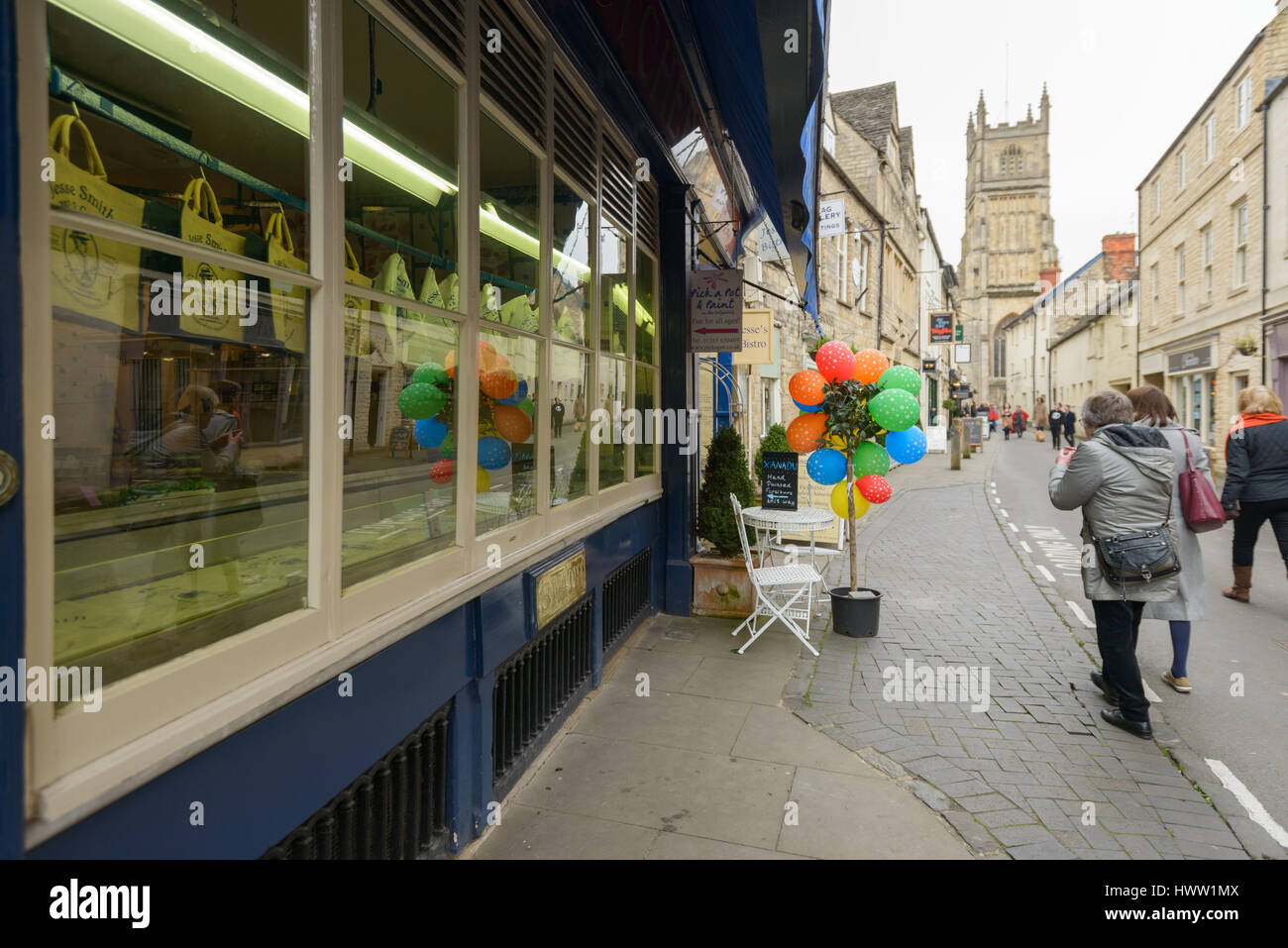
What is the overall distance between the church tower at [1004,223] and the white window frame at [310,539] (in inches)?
2866

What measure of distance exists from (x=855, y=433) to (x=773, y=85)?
298 centimetres

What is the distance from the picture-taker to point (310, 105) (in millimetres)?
2207

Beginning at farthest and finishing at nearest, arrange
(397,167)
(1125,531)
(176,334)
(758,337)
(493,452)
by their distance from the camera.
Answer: (758,337)
(1125,531)
(493,452)
(397,167)
(176,334)

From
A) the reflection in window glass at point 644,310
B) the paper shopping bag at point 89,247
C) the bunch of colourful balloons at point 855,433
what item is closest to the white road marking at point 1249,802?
the bunch of colourful balloons at point 855,433

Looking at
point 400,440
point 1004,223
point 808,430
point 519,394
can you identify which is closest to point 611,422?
point 519,394

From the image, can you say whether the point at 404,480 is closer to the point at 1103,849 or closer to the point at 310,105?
the point at 310,105

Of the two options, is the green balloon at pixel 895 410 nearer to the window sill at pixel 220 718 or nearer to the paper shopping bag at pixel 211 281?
the window sill at pixel 220 718

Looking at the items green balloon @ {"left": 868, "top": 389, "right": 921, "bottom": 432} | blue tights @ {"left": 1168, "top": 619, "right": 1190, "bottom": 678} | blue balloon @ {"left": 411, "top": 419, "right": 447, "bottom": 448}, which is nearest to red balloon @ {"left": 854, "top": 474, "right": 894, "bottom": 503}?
green balloon @ {"left": 868, "top": 389, "right": 921, "bottom": 432}

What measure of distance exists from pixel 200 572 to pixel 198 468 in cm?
46

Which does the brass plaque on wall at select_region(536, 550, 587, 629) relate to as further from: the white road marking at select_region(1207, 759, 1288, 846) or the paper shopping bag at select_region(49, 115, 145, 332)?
the white road marking at select_region(1207, 759, 1288, 846)

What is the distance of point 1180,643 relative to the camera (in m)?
4.89

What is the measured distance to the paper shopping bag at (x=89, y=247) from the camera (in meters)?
1.56

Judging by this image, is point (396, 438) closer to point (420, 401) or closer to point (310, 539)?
point (420, 401)
